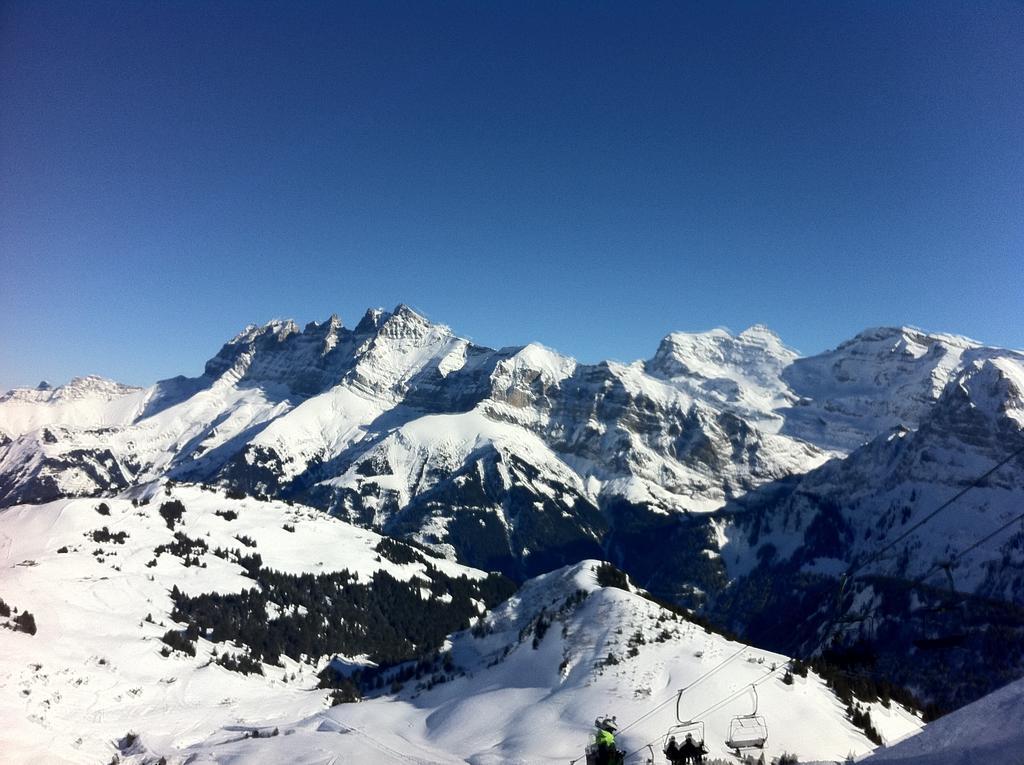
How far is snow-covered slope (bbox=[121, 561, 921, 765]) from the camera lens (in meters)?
58.0

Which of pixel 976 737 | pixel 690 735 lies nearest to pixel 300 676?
pixel 690 735

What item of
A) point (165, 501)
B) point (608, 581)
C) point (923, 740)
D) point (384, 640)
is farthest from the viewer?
point (165, 501)

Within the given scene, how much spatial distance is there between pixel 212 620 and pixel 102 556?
27298 mm

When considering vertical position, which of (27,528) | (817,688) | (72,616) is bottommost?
(817,688)

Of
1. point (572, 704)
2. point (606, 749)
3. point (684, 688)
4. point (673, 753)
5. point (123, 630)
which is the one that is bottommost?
point (572, 704)

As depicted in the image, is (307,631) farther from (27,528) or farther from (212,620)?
(27,528)

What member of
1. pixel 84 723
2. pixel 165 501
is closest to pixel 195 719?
pixel 84 723

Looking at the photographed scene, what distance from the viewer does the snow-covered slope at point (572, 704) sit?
58.0 m

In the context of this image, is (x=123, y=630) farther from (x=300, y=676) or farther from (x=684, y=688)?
(x=684, y=688)

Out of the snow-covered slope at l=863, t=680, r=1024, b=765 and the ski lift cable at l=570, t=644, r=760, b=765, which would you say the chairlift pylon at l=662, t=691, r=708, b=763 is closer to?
the ski lift cable at l=570, t=644, r=760, b=765

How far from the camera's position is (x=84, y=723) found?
71.2 metres

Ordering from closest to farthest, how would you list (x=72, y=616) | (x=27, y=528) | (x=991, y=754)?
(x=991, y=754)
(x=72, y=616)
(x=27, y=528)

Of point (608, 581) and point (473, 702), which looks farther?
point (608, 581)

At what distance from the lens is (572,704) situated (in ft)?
231
